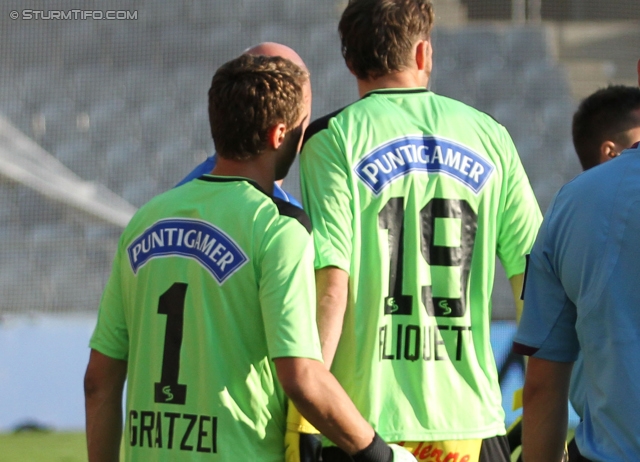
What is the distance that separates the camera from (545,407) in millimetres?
1583

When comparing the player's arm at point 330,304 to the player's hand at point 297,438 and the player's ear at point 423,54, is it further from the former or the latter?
the player's ear at point 423,54

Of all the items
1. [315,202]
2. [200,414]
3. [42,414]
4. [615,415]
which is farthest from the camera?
→ [42,414]

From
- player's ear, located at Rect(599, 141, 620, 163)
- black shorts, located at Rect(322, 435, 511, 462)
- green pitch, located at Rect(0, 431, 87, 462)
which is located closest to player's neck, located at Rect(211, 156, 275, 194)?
black shorts, located at Rect(322, 435, 511, 462)

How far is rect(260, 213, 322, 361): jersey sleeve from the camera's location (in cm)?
174

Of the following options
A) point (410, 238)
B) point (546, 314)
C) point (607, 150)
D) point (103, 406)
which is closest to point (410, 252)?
point (410, 238)

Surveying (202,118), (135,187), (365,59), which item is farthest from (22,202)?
(365,59)

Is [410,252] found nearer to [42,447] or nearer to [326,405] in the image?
[326,405]

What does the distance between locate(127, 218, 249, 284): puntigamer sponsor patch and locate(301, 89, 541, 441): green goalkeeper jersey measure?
302mm

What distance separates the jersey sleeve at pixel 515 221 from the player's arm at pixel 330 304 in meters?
0.46

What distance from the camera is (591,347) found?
146 cm

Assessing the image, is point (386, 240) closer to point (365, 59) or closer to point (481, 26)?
point (365, 59)

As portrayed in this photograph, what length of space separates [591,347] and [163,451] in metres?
0.85

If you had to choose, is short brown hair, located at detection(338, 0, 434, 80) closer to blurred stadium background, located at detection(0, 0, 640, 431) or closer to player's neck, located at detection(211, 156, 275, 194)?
player's neck, located at detection(211, 156, 275, 194)

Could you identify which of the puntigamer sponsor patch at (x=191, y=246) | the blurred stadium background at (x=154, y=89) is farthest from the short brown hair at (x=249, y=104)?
the blurred stadium background at (x=154, y=89)
